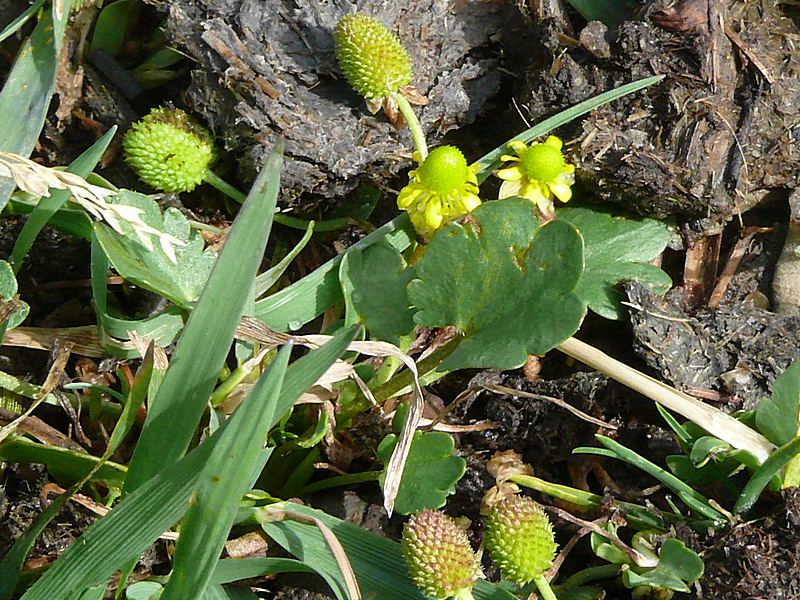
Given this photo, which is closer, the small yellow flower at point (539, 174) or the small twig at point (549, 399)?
the small twig at point (549, 399)

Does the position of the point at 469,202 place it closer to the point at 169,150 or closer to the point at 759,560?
the point at 169,150

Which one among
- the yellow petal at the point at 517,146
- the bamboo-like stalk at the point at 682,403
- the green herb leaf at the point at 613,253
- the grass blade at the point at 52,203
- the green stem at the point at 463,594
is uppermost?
the grass blade at the point at 52,203

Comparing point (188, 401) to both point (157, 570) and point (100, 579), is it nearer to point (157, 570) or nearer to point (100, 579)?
point (100, 579)

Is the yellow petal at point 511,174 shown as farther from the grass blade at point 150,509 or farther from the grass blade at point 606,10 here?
the grass blade at point 150,509

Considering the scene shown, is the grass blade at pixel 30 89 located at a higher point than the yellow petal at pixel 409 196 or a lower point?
higher

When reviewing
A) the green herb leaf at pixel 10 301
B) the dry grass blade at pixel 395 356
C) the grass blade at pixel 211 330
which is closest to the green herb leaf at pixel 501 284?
the dry grass blade at pixel 395 356

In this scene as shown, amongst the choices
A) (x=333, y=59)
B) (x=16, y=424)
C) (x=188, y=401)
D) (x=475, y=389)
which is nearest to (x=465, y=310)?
(x=475, y=389)

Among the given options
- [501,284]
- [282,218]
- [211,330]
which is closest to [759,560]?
[501,284]

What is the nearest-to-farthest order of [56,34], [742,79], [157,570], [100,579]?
[100,579] < [157,570] < [56,34] < [742,79]
